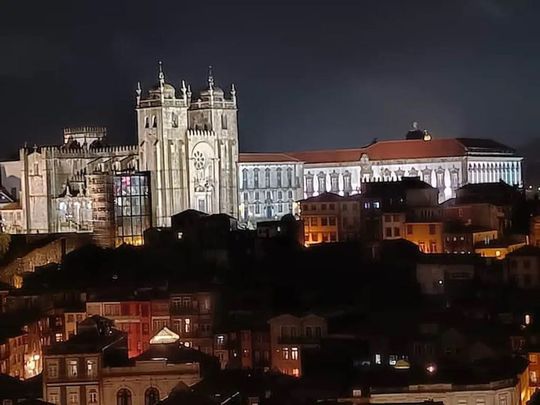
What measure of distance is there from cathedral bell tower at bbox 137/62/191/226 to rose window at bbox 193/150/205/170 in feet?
2.18

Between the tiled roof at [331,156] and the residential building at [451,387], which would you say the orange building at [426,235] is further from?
the tiled roof at [331,156]

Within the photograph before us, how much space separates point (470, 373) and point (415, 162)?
106 ft

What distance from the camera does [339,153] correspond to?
58750 millimetres

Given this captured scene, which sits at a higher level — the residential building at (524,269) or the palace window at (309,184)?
the palace window at (309,184)

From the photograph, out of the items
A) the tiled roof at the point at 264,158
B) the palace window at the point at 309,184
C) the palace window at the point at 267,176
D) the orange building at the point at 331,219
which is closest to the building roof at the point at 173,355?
the orange building at the point at 331,219

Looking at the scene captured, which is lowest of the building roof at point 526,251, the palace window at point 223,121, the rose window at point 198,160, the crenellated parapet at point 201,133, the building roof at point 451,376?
the building roof at point 451,376

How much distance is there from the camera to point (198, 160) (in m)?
49.9

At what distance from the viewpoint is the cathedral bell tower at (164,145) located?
48250mm

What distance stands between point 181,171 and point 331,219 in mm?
8177

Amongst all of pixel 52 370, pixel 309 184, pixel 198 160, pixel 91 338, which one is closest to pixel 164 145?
pixel 198 160

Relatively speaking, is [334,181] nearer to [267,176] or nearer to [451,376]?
[267,176]

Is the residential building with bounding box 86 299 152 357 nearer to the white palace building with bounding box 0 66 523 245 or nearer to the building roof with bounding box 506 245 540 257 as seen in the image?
the building roof with bounding box 506 245 540 257

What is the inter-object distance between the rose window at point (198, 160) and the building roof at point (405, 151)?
6543mm

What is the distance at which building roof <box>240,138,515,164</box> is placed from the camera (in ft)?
189
